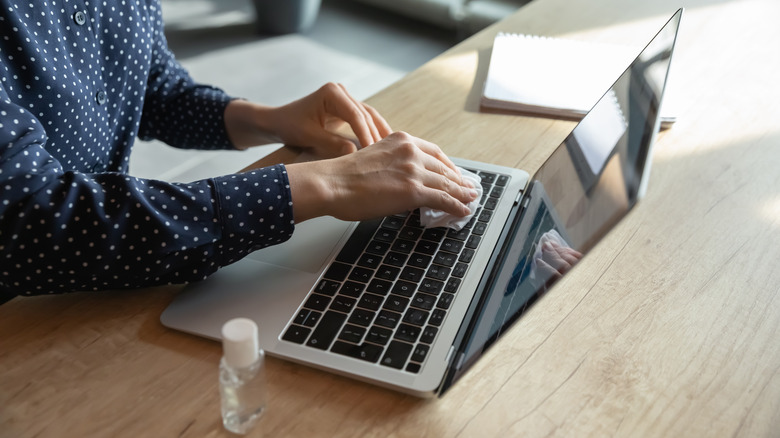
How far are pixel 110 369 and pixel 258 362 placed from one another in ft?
0.60

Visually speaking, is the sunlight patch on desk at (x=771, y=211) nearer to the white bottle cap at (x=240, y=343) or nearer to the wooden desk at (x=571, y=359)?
the wooden desk at (x=571, y=359)

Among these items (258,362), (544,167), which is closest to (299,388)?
(258,362)

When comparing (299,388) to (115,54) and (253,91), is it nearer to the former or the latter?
(115,54)

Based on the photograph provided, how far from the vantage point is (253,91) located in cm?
299

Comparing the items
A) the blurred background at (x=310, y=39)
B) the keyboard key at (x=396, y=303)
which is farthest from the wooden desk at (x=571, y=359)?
the blurred background at (x=310, y=39)

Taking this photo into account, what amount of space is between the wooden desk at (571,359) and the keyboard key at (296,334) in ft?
0.09

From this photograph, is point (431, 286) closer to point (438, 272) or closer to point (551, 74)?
point (438, 272)

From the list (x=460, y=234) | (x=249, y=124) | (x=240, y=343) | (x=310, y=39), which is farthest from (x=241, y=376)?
(x=310, y=39)

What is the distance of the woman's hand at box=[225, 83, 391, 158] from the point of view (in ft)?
3.41

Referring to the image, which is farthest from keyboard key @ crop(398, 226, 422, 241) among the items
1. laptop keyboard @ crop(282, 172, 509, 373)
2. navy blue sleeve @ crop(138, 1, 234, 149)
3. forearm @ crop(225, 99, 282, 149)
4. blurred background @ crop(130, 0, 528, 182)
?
blurred background @ crop(130, 0, 528, 182)

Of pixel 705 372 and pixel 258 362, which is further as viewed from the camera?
pixel 705 372

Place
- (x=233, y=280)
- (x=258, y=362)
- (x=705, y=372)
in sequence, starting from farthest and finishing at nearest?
(x=233, y=280), (x=705, y=372), (x=258, y=362)

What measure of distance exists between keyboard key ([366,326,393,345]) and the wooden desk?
0.05 m

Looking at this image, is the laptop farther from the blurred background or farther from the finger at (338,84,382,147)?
the blurred background
